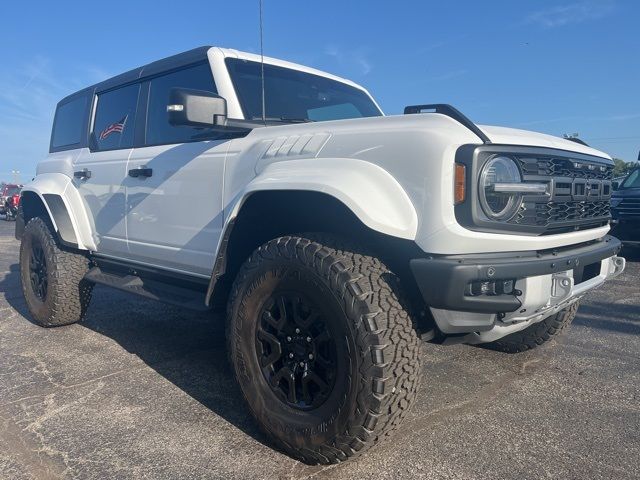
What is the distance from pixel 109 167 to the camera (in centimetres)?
402

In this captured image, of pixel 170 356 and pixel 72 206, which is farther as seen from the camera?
pixel 72 206

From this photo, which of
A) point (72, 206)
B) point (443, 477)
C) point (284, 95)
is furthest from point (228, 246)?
point (72, 206)

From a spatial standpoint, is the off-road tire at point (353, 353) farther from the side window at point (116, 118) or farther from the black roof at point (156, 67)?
the side window at point (116, 118)

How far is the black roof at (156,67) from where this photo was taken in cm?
346

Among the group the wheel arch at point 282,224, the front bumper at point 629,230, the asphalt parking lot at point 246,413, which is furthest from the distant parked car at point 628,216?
the wheel arch at point 282,224

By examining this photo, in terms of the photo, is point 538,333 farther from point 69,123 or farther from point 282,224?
point 69,123

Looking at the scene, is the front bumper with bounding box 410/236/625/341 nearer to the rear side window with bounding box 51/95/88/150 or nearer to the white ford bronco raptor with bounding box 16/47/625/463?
the white ford bronco raptor with bounding box 16/47/625/463

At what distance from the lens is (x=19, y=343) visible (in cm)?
428

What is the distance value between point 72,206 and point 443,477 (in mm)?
3731

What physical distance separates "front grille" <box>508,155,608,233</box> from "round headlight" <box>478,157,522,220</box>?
37 mm

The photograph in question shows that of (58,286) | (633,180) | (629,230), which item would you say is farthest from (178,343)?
(633,180)

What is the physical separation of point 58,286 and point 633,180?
9.63 m

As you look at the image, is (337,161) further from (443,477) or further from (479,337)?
(443,477)

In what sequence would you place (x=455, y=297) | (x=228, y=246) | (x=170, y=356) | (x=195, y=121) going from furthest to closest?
(x=170, y=356)
(x=228, y=246)
(x=195, y=121)
(x=455, y=297)
